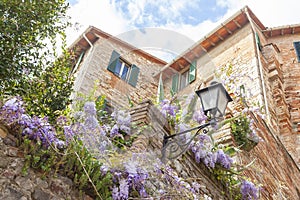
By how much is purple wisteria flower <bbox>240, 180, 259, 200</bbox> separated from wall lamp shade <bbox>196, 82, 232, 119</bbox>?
1488 millimetres

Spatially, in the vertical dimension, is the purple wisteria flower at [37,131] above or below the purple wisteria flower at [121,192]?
above

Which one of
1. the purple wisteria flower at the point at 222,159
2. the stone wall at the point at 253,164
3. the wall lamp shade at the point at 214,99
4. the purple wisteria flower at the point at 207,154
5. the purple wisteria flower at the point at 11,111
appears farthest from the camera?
the purple wisteria flower at the point at 222,159

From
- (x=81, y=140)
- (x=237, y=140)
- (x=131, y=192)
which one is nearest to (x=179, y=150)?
(x=131, y=192)

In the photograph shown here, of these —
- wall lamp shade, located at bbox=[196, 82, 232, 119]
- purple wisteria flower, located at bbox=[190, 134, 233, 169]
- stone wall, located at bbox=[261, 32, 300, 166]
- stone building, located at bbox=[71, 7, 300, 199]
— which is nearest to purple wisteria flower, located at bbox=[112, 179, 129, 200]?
wall lamp shade, located at bbox=[196, 82, 232, 119]

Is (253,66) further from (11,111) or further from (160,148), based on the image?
(11,111)

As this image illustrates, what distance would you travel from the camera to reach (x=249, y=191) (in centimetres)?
481

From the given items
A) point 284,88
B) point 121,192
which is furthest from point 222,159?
point 284,88

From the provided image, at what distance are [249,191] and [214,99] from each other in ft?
5.62

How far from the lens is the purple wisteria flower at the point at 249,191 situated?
4802 mm

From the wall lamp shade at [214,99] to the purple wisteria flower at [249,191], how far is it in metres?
1.49

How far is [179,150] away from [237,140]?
6.18 ft

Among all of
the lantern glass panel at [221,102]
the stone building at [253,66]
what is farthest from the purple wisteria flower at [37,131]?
the stone building at [253,66]

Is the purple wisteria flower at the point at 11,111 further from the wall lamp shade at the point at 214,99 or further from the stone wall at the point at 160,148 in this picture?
the wall lamp shade at the point at 214,99

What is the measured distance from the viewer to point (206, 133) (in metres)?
4.85
